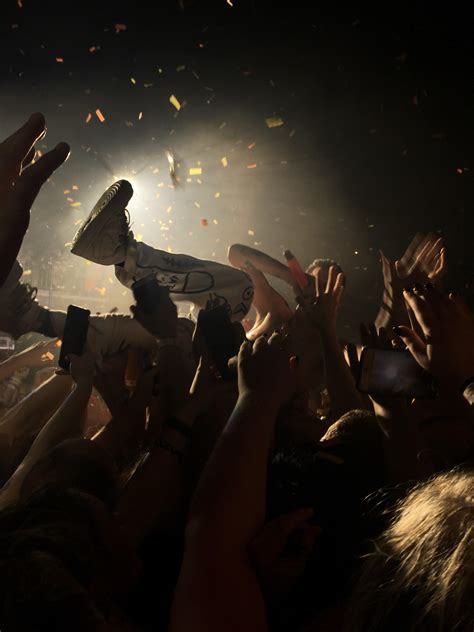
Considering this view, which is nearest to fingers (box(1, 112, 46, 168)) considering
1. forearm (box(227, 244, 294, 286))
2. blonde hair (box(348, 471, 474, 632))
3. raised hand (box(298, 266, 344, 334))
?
blonde hair (box(348, 471, 474, 632))

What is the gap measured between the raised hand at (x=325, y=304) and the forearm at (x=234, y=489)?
1175 mm

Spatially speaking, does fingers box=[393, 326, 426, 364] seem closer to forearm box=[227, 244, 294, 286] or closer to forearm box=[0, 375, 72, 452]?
forearm box=[0, 375, 72, 452]

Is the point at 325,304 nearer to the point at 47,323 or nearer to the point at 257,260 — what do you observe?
the point at 257,260

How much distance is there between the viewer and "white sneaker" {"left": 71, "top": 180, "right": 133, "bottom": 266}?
2.55 m

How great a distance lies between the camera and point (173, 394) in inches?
68.0

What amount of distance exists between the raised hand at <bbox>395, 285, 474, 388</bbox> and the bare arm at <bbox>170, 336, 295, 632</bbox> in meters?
0.54

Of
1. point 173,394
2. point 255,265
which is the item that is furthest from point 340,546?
point 255,265

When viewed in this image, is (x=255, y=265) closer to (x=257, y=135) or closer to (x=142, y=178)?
(x=257, y=135)

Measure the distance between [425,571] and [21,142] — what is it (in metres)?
1.24

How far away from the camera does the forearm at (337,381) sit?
1852mm

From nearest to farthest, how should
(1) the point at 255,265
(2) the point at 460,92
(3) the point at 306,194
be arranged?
(1) the point at 255,265 < (2) the point at 460,92 < (3) the point at 306,194

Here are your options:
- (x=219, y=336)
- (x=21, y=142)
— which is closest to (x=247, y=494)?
(x=219, y=336)

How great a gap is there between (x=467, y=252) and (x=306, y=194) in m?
2.58

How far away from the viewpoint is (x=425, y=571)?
2.16ft
